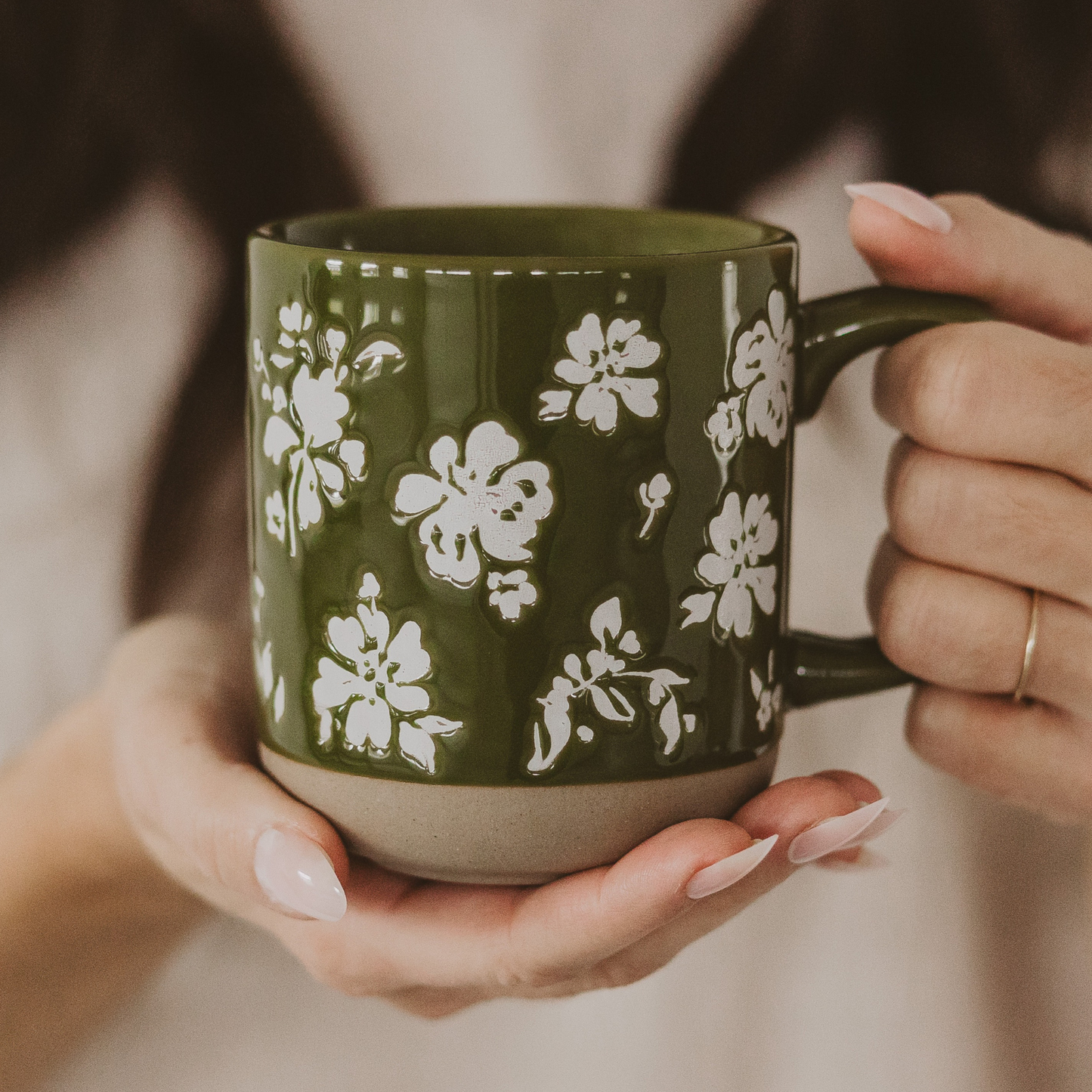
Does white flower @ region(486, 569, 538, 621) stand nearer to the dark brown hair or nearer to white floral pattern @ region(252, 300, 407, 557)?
white floral pattern @ region(252, 300, 407, 557)

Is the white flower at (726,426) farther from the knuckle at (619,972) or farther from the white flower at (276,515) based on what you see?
the knuckle at (619,972)

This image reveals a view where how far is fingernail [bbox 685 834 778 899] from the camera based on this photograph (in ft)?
1.92

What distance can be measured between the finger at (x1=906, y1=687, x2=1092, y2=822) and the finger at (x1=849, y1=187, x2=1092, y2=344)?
0.27 m

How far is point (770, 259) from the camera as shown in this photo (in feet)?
1.98

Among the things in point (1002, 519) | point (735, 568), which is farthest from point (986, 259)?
point (735, 568)

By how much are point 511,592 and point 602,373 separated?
12 centimetres

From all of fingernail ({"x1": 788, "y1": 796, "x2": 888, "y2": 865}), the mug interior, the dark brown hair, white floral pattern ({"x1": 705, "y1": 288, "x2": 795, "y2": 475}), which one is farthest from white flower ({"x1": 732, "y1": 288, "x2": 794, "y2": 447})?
the dark brown hair

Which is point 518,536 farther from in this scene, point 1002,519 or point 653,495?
point 1002,519

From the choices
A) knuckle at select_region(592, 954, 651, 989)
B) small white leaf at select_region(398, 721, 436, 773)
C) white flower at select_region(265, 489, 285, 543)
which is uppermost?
white flower at select_region(265, 489, 285, 543)

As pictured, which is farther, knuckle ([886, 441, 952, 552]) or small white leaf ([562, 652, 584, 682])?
knuckle ([886, 441, 952, 552])

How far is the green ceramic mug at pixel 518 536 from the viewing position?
22.0 inches

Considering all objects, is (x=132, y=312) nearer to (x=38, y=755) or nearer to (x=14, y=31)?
(x=14, y=31)

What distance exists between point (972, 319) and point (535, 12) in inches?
25.0

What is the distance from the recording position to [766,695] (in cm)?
67
